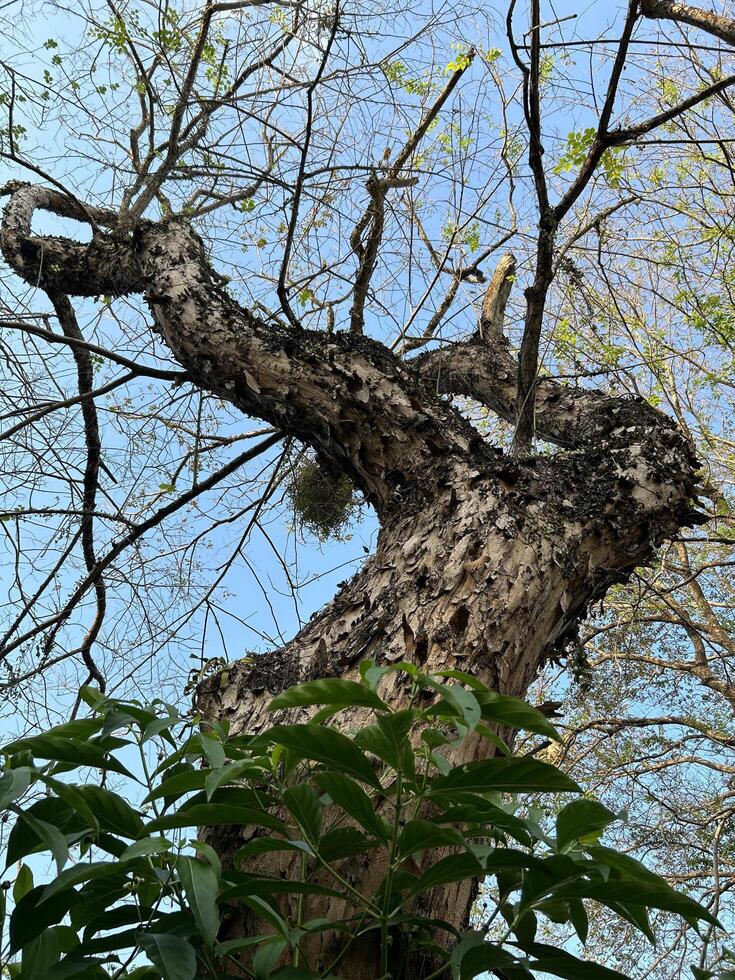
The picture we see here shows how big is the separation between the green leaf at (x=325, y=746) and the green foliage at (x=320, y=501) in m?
2.20

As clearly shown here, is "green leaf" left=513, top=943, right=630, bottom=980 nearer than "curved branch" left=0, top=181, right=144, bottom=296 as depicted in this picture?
Yes

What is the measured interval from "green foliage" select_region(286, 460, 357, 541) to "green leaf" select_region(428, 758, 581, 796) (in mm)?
2210

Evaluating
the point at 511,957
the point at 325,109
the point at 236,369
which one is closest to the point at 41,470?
the point at 236,369

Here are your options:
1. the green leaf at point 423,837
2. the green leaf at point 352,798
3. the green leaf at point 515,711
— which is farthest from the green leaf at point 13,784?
the green leaf at point 515,711

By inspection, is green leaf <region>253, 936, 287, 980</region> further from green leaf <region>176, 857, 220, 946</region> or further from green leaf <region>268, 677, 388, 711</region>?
green leaf <region>268, 677, 388, 711</region>

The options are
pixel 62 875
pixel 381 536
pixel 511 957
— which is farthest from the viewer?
pixel 381 536

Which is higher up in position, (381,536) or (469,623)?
(381,536)

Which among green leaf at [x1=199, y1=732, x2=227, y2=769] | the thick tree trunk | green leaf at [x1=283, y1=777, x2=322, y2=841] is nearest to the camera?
green leaf at [x1=199, y1=732, x2=227, y2=769]

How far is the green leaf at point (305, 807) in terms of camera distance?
112cm

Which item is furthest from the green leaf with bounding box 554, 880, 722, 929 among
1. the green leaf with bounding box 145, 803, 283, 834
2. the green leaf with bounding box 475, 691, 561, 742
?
the green leaf with bounding box 145, 803, 283, 834

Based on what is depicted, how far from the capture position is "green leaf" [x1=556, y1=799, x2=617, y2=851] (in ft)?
3.49

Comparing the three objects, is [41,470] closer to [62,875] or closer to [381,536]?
[381,536]

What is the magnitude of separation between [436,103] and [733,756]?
4.45 metres

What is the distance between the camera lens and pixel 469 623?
174 cm
